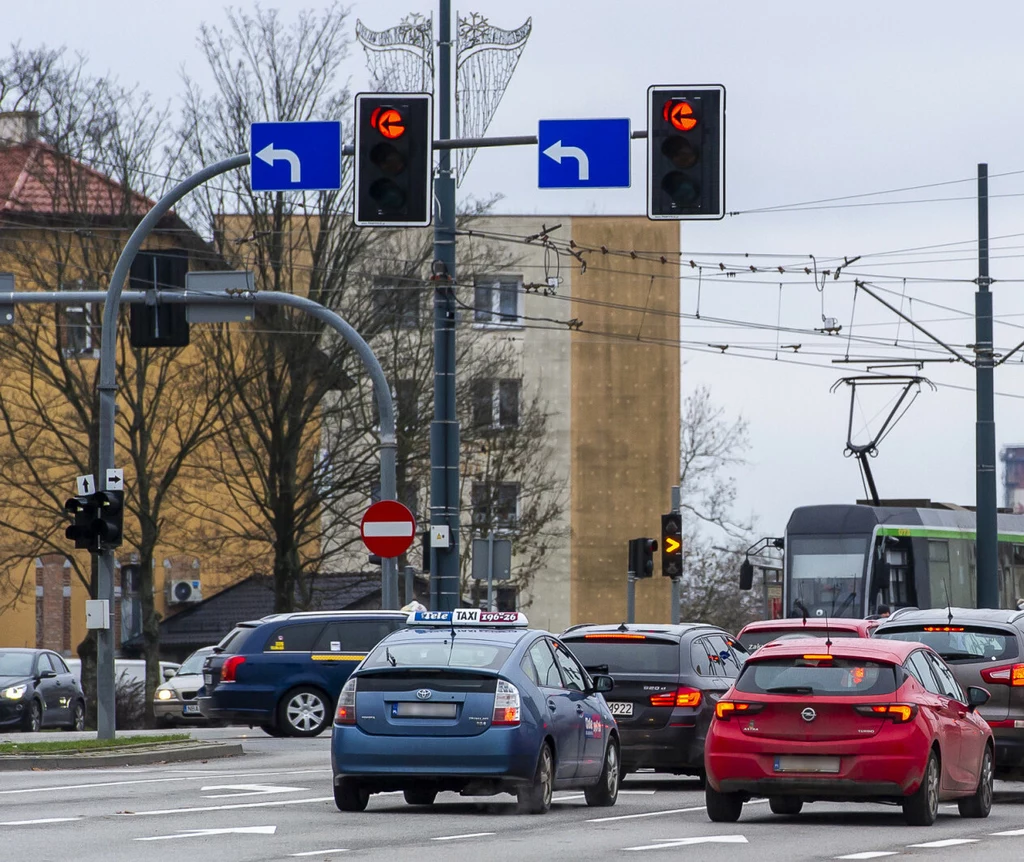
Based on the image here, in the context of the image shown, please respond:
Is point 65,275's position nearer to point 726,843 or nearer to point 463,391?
point 463,391

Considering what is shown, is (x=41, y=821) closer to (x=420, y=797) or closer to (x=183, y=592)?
(x=420, y=797)

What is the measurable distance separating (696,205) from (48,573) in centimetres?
3868

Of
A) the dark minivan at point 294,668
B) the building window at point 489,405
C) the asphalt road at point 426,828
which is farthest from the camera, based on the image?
the building window at point 489,405

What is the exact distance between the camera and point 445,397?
25.3m

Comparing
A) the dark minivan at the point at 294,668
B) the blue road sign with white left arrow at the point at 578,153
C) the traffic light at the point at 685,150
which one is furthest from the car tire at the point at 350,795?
the dark minivan at the point at 294,668

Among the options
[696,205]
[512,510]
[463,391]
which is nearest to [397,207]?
[696,205]

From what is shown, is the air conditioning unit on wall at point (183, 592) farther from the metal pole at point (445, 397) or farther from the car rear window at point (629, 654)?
the car rear window at point (629, 654)

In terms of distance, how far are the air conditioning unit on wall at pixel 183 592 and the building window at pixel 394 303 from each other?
17886mm

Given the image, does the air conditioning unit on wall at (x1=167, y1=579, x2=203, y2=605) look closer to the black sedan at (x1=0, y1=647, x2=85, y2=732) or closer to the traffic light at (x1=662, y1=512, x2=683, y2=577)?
the black sedan at (x1=0, y1=647, x2=85, y2=732)

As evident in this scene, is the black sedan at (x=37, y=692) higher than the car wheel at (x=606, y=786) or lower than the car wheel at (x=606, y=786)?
lower

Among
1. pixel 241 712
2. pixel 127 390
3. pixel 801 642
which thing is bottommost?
pixel 241 712

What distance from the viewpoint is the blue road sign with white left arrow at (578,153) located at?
18.8 m

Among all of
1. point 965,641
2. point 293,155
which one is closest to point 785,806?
point 965,641

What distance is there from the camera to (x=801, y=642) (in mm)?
15742
